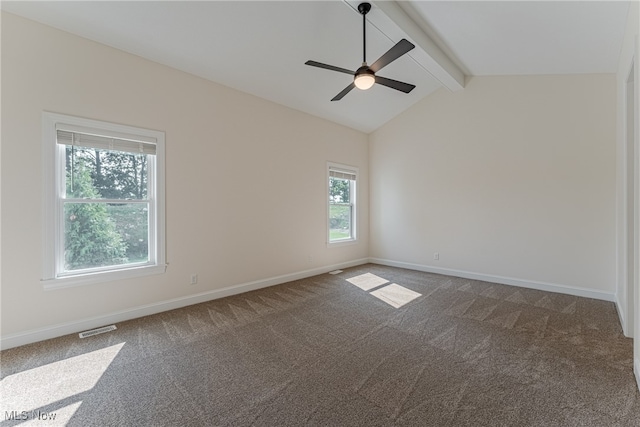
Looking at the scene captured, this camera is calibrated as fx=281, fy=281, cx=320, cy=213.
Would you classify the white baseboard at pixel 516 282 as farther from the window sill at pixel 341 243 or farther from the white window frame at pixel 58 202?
the white window frame at pixel 58 202

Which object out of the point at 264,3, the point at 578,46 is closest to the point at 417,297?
the point at 578,46

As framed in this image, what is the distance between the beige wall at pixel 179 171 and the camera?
2623mm

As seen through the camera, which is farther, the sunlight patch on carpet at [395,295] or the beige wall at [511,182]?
the beige wall at [511,182]

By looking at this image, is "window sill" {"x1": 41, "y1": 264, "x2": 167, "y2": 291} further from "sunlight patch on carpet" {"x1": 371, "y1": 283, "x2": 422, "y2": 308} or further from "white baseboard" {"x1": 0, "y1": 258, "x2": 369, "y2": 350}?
"sunlight patch on carpet" {"x1": 371, "y1": 283, "x2": 422, "y2": 308}

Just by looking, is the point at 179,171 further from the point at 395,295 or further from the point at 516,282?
the point at 516,282

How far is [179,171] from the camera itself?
360 centimetres

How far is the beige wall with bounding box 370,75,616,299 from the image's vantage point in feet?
12.9

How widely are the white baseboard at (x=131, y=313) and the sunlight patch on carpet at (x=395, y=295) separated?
1.51m

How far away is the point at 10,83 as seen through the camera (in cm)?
258

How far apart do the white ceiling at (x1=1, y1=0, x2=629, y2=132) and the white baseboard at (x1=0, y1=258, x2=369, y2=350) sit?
116 inches

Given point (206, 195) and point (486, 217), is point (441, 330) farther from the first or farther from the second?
point (206, 195)

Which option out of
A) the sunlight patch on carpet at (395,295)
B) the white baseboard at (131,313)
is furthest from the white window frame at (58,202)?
the sunlight patch on carpet at (395,295)

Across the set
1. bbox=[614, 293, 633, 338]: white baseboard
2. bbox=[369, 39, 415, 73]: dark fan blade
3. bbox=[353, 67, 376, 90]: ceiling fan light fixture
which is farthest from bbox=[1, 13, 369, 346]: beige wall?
bbox=[614, 293, 633, 338]: white baseboard

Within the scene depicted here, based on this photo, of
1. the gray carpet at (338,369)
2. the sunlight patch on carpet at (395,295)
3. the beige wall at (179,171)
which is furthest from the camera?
the sunlight patch on carpet at (395,295)
